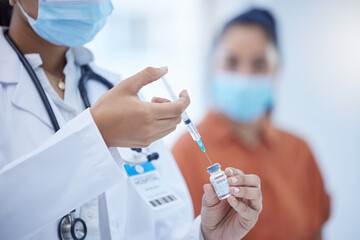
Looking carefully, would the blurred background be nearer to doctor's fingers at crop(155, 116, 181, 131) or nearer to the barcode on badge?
the barcode on badge

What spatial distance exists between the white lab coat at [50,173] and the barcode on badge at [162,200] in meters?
0.07

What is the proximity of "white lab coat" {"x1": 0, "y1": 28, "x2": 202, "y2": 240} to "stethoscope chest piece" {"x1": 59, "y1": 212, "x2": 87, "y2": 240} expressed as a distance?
0.04 feet

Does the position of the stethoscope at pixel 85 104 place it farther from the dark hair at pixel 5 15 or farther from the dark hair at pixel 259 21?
the dark hair at pixel 259 21

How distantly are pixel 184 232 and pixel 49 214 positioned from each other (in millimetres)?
400

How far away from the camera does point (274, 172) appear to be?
5.07 ft

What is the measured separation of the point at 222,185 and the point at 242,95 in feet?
3.42

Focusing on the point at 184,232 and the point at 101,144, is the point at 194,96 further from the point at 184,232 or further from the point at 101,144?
the point at 101,144

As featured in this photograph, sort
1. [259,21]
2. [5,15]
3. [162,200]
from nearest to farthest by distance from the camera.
Result: [162,200], [5,15], [259,21]

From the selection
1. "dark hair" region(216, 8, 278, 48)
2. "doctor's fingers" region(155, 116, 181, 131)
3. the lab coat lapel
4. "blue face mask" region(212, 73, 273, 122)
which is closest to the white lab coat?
the lab coat lapel

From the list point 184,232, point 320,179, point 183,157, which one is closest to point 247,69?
point 183,157

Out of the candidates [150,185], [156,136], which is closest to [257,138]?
[150,185]

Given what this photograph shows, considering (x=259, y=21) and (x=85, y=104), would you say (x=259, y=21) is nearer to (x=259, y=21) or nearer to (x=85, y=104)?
(x=259, y=21)

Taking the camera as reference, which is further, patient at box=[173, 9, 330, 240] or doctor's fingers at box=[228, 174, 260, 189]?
patient at box=[173, 9, 330, 240]

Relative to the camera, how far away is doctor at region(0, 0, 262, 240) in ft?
1.87
